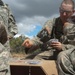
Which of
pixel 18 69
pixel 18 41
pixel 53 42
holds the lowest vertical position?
pixel 18 41

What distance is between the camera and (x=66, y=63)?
4.67 metres

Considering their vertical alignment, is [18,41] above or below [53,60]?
below

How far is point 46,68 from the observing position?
4.80m

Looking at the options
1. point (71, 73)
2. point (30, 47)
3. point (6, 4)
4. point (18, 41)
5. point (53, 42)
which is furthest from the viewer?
point (18, 41)

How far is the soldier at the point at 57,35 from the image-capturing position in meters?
5.09

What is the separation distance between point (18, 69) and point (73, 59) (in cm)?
78

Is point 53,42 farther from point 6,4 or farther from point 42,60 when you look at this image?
point 6,4

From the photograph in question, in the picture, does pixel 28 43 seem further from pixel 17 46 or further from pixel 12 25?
pixel 17 46

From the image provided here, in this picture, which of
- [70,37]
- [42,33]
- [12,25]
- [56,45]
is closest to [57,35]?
[42,33]

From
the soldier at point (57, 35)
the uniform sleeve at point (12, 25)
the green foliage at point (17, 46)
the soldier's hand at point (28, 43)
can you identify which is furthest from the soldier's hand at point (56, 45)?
the green foliage at point (17, 46)

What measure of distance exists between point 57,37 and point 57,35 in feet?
0.09

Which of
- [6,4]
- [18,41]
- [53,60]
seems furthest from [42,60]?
[18,41]

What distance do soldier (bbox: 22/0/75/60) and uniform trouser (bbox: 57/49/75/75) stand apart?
21 cm

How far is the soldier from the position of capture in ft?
16.7
